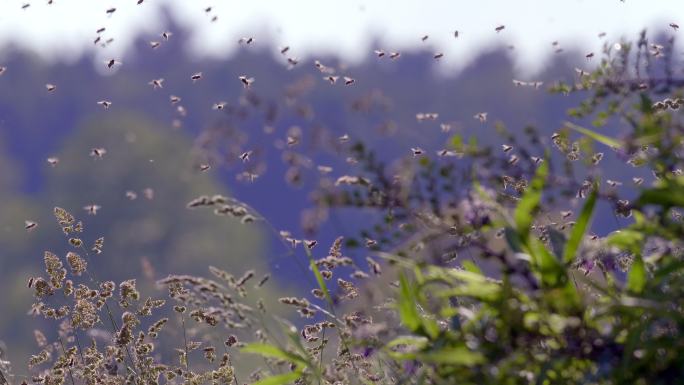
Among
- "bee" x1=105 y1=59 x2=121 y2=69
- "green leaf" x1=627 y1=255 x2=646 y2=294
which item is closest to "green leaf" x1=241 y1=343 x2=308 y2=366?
"green leaf" x1=627 y1=255 x2=646 y2=294

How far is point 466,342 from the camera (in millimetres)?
2541

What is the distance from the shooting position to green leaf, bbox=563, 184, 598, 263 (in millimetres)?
2512

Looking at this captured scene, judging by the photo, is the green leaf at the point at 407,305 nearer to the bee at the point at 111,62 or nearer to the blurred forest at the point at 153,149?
the bee at the point at 111,62

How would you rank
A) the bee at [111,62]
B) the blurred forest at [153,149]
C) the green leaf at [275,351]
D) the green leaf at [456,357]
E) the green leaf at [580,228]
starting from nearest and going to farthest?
1. the green leaf at [456,357]
2. the green leaf at [580,228]
3. the green leaf at [275,351]
4. the bee at [111,62]
5. the blurred forest at [153,149]

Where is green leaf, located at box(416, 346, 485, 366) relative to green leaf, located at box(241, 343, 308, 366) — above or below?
above

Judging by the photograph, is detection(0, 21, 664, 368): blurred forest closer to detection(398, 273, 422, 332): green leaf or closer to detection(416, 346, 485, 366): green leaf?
detection(398, 273, 422, 332): green leaf

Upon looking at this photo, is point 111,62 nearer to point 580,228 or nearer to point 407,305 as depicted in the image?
point 407,305

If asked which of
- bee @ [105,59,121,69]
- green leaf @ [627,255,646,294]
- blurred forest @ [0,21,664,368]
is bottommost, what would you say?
blurred forest @ [0,21,664,368]

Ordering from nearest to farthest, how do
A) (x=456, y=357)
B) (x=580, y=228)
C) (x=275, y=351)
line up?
1. (x=456, y=357)
2. (x=580, y=228)
3. (x=275, y=351)

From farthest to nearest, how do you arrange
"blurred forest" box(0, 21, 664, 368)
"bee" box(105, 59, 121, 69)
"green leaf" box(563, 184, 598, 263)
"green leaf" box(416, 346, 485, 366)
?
1. "blurred forest" box(0, 21, 664, 368)
2. "bee" box(105, 59, 121, 69)
3. "green leaf" box(563, 184, 598, 263)
4. "green leaf" box(416, 346, 485, 366)

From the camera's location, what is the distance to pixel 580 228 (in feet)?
8.31

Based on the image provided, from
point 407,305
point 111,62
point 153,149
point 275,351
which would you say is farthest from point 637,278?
point 153,149

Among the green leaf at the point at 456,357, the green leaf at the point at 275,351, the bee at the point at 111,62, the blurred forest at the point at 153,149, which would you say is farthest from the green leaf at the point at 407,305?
the blurred forest at the point at 153,149

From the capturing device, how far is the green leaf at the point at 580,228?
8.24ft
